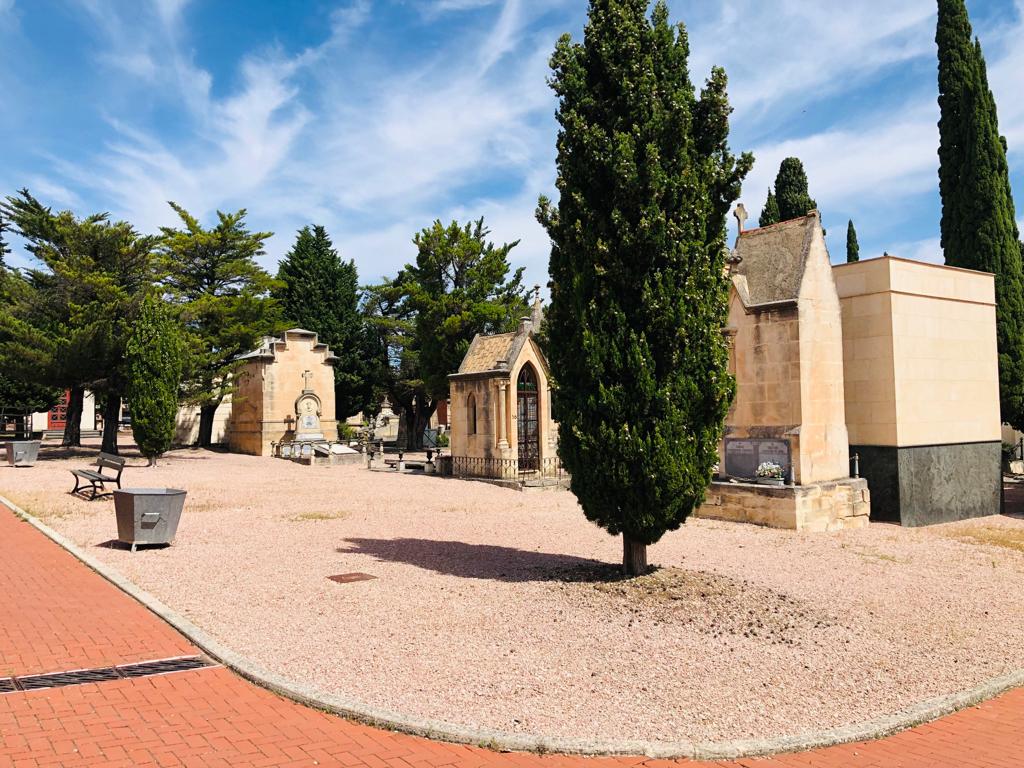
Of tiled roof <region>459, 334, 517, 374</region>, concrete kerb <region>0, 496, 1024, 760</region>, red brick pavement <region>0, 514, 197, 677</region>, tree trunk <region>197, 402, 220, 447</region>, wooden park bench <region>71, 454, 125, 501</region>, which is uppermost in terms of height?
tiled roof <region>459, 334, 517, 374</region>

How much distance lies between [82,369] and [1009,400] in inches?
1255

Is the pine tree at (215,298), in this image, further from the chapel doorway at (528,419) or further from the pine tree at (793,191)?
the pine tree at (793,191)

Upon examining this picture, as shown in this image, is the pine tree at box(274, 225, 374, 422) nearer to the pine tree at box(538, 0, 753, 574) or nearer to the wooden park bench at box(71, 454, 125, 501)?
the wooden park bench at box(71, 454, 125, 501)

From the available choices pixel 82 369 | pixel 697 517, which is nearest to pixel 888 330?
pixel 697 517

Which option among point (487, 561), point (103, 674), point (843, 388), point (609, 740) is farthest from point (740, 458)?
point (103, 674)

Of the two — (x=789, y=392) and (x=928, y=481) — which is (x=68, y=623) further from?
(x=928, y=481)

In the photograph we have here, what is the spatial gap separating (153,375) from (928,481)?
2335 centimetres

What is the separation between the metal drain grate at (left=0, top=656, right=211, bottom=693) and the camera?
5839mm

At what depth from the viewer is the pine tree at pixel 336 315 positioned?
46156 mm

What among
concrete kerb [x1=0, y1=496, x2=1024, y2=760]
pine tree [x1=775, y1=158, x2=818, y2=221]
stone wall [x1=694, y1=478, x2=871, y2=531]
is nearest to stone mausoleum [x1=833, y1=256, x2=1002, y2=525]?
stone wall [x1=694, y1=478, x2=871, y2=531]

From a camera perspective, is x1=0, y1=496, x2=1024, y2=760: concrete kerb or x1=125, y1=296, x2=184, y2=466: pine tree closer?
x1=0, y1=496, x2=1024, y2=760: concrete kerb

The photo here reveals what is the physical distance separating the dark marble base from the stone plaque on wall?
232cm

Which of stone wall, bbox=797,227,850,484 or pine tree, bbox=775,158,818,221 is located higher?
pine tree, bbox=775,158,818,221

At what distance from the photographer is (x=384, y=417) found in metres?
60.2
